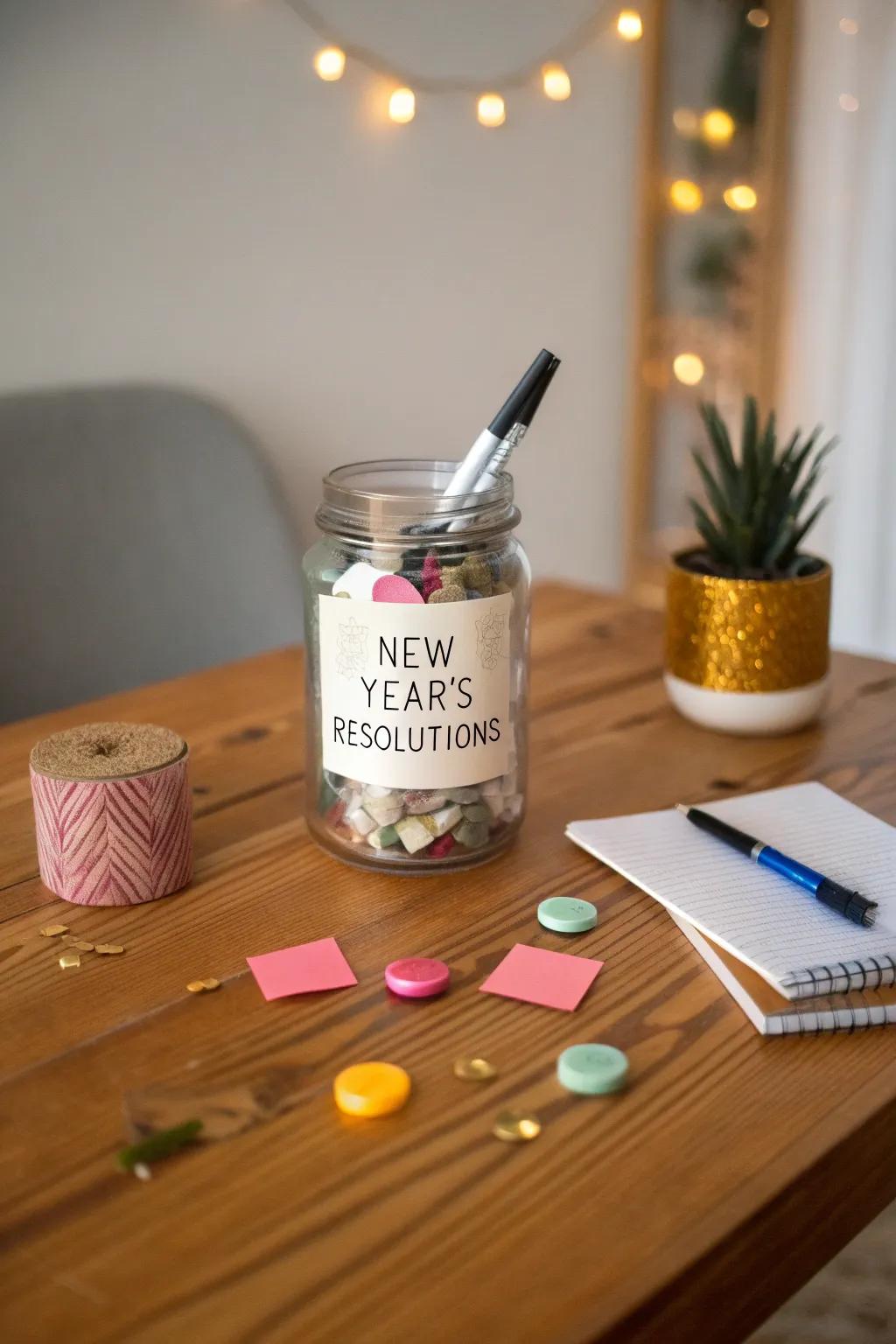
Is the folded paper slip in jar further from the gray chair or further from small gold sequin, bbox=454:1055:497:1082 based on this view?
the gray chair

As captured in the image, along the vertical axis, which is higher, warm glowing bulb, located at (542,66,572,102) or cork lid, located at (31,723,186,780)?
warm glowing bulb, located at (542,66,572,102)

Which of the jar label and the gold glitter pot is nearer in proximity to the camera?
the jar label

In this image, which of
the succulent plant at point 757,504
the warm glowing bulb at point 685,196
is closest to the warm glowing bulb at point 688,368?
the warm glowing bulb at point 685,196

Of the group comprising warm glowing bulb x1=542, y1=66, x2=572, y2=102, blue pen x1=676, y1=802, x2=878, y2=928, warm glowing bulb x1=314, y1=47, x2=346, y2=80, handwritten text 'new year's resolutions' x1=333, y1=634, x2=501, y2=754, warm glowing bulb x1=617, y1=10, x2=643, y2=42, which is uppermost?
warm glowing bulb x1=617, y1=10, x2=643, y2=42

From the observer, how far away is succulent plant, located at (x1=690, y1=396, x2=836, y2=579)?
39.4 inches

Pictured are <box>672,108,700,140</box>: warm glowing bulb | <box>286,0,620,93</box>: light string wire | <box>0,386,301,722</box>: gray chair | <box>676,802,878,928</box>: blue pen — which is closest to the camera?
<box>676,802,878,928</box>: blue pen

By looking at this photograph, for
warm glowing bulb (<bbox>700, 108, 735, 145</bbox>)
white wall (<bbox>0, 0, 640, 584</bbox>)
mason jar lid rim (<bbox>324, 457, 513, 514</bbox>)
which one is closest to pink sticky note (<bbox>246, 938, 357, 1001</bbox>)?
mason jar lid rim (<bbox>324, 457, 513, 514</bbox>)

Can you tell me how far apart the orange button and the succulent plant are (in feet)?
1.83

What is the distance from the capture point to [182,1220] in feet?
1.61

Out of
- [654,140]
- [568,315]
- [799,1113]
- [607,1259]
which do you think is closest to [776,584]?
[799,1113]

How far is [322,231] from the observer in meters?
1.77

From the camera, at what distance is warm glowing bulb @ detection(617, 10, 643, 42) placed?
1.92m

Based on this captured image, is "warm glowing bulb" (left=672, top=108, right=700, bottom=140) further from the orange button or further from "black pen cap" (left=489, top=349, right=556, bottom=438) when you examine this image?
the orange button

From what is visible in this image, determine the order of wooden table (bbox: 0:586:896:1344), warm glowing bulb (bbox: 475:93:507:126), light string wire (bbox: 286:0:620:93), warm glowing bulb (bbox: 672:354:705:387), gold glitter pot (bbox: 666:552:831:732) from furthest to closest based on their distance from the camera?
warm glowing bulb (bbox: 672:354:705:387)
warm glowing bulb (bbox: 475:93:507:126)
light string wire (bbox: 286:0:620:93)
gold glitter pot (bbox: 666:552:831:732)
wooden table (bbox: 0:586:896:1344)
